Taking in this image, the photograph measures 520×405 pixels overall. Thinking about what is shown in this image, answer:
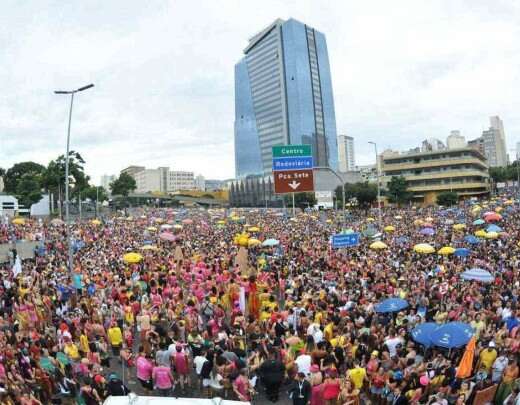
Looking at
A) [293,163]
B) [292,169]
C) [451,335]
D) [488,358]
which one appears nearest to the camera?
[488,358]

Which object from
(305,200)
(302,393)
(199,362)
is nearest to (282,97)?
(305,200)

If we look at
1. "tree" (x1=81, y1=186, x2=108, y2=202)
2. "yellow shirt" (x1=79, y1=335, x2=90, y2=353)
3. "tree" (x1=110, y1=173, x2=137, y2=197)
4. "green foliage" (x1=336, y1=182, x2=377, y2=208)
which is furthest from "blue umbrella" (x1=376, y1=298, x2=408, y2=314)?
"tree" (x1=110, y1=173, x2=137, y2=197)

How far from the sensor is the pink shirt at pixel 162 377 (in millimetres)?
9555

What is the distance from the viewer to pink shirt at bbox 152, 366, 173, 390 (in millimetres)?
9555

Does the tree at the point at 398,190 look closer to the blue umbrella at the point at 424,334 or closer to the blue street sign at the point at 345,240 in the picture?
the blue street sign at the point at 345,240

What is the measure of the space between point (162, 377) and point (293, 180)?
44.6 feet

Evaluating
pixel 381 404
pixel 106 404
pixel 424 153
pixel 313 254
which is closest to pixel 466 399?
pixel 381 404

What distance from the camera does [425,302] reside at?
13.6 metres

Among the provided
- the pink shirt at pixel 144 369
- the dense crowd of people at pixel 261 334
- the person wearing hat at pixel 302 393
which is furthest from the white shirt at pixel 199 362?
the person wearing hat at pixel 302 393

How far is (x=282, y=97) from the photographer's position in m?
145

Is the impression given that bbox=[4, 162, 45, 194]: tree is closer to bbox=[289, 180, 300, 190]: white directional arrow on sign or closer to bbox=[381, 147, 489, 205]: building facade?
bbox=[381, 147, 489, 205]: building facade

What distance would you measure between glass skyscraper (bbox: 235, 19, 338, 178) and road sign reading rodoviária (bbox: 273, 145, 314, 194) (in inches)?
4829

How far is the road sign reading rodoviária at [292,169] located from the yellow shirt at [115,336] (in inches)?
440

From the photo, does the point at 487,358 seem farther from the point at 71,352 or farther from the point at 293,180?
the point at 293,180
